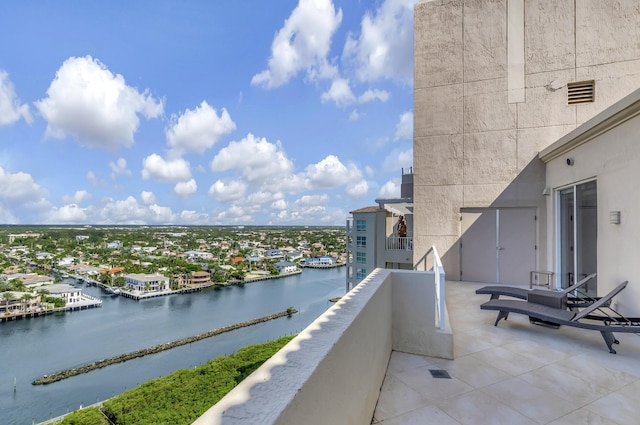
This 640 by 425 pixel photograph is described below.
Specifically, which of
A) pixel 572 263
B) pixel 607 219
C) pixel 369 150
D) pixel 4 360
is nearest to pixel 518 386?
pixel 607 219

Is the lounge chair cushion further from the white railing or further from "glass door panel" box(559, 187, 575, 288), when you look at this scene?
the white railing

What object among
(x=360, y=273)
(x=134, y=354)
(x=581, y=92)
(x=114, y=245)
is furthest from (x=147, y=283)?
(x=114, y=245)

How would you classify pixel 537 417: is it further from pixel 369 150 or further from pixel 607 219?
pixel 369 150

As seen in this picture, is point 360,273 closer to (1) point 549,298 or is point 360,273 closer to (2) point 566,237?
(2) point 566,237

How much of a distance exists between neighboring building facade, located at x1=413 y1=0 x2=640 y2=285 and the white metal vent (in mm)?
20

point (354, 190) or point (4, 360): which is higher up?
point (354, 190)

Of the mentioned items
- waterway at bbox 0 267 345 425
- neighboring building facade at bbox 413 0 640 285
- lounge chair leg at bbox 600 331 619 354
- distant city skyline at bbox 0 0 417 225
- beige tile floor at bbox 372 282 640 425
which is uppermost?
distant city skyline at bbox 0 0 417 225

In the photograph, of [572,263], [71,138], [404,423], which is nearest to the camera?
[404,423]

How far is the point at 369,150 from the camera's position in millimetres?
23484

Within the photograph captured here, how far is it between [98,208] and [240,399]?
10835cm

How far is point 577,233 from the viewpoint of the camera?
5.54 metres

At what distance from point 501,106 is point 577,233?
2.99m

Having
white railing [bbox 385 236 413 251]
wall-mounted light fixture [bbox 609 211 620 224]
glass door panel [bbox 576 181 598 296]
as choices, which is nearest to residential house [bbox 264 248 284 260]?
white railing [bbox 385 236 413 251]

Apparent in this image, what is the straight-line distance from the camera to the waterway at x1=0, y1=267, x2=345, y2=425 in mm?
22547
